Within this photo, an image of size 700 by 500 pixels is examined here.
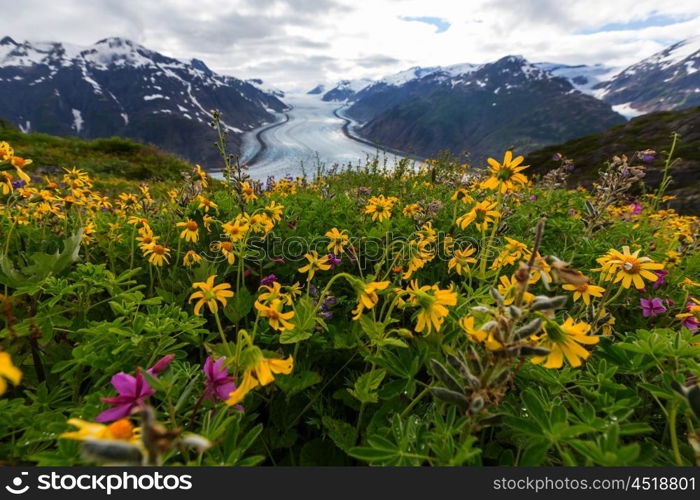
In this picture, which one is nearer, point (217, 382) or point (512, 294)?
point (217, 382)

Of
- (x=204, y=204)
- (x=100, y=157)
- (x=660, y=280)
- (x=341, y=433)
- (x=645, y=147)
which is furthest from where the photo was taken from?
(x=645, y=147)

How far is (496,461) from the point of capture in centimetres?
166

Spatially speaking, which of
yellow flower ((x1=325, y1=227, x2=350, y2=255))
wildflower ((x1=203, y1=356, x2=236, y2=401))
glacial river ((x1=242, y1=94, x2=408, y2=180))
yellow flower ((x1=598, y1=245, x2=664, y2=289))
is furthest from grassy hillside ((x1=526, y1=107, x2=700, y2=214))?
glacial river ((x1=242, y1=94, x2=408, y2=180))

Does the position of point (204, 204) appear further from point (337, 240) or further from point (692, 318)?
point (692, 318)

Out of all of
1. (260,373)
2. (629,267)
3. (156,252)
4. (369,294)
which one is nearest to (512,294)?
(369,294)

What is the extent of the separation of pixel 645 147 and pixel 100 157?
174 feet

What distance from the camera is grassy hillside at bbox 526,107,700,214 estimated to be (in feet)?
75.8

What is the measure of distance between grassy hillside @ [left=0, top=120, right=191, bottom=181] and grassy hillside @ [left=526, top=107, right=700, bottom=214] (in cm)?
3285

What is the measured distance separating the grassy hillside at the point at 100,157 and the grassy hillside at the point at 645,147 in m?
32.8

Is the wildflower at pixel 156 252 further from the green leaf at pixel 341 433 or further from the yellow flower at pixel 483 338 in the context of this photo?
the yellow flower at pixel 483 338

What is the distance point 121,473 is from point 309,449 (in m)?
0.96

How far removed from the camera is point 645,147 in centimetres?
3484

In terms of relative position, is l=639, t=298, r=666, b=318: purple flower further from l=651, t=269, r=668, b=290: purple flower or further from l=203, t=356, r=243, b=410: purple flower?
l=203, t=356, r=243, b=410: purple flower

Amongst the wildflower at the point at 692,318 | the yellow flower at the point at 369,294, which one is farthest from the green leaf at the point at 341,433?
the wildflower at the point at 692,318
